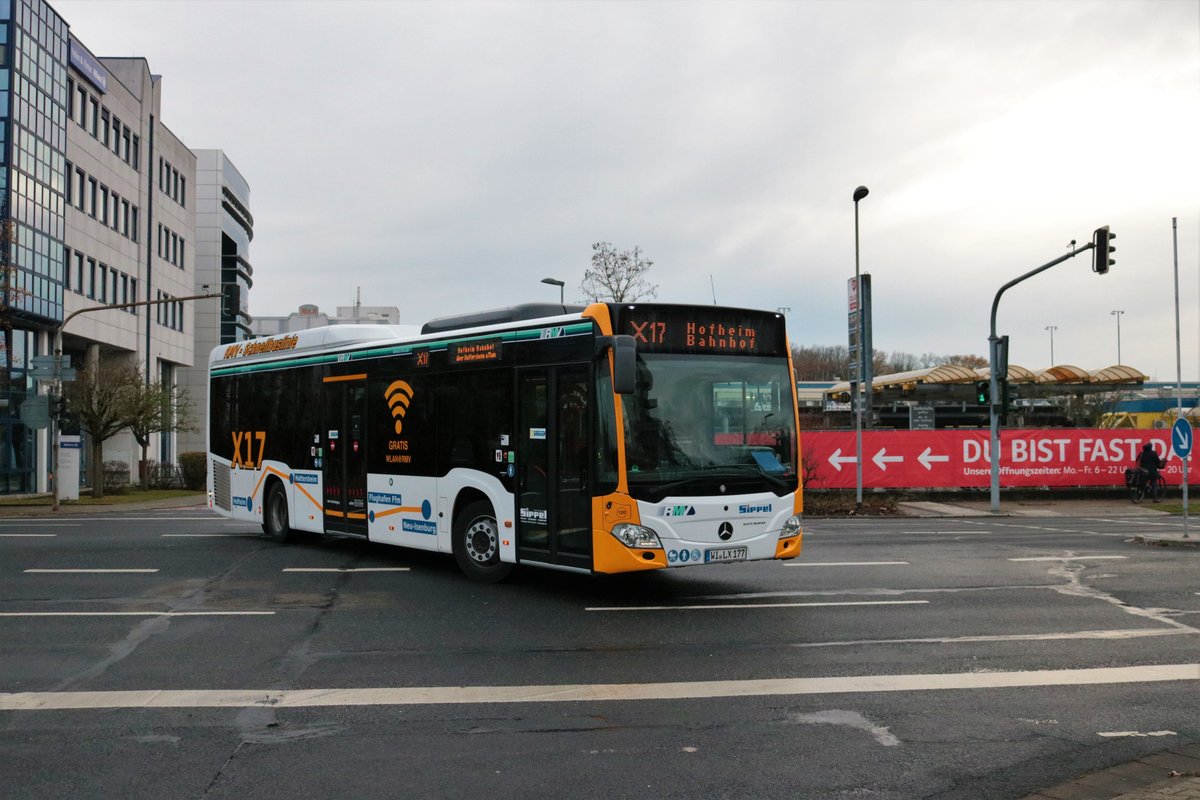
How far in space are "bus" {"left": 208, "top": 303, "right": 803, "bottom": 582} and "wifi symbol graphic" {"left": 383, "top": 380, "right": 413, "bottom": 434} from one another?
0.03 m

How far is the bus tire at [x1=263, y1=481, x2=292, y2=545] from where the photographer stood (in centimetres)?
1630

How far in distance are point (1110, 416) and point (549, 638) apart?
4151 cm

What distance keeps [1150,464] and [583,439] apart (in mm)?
23798

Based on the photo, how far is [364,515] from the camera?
14.0 metres

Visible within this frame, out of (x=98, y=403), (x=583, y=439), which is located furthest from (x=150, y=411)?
(x=583, y=439)

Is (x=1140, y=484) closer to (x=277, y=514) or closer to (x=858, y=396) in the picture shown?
(x=858, y=396)

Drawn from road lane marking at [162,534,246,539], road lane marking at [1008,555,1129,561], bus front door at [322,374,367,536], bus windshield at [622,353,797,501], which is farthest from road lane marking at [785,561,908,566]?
road lane marking at [162,534,246,539]

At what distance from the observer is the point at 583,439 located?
1055 centimetres

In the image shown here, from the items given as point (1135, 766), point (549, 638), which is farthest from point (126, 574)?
point (1135, 766)

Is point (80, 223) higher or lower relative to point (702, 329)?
higher

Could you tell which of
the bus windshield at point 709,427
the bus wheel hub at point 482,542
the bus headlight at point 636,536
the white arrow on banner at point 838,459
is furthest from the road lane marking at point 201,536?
the white arrow on banner at point 838,459

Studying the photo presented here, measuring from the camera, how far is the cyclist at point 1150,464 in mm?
28891

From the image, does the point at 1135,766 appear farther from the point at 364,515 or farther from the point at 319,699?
the point at 364,515

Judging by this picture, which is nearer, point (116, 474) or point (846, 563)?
point (846, 563)
